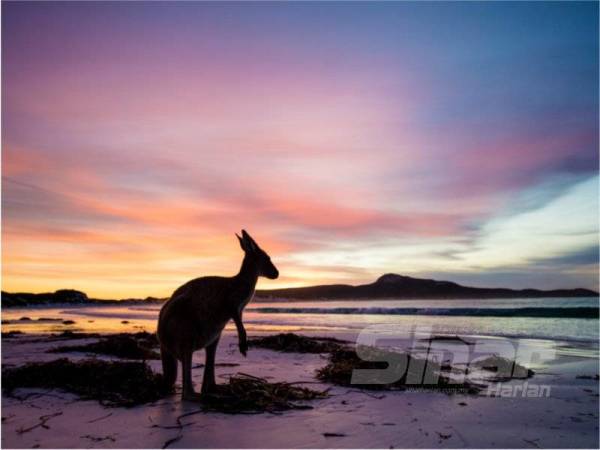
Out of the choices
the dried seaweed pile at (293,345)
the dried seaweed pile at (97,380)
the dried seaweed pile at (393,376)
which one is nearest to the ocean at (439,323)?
the dried seaweed pile at (293,345)

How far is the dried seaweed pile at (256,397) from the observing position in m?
5.78

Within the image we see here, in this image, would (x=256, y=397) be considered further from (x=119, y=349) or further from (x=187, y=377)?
(x=119, y=349)

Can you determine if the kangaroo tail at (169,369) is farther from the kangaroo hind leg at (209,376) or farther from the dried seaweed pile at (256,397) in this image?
the dried seaweed pile at (256,397)

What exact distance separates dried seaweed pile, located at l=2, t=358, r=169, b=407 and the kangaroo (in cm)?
46

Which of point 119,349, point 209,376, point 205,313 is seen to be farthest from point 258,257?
point 119,349

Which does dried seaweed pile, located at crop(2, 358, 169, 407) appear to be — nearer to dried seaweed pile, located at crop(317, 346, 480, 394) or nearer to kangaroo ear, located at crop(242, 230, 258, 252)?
kangaroo ear, located at crop(242, 230, 258, 252)

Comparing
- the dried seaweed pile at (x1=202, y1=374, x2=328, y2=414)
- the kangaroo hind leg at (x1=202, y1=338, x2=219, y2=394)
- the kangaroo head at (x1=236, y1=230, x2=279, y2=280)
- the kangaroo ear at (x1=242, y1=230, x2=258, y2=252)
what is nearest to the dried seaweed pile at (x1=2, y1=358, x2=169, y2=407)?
the kangaroo hind leg at (x1=202, y1=338, x2=219, y2=394)

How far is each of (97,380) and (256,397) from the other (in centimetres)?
291

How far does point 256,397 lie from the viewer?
6.07 m

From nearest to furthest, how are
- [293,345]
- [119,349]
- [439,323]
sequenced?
[119,349] < [293,345] < [439,323]

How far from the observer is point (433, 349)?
1291 cm

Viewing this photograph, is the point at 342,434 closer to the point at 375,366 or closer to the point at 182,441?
the point at 182,441

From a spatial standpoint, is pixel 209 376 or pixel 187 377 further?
pixel 209 376

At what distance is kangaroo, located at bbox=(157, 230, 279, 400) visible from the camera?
6.06m
